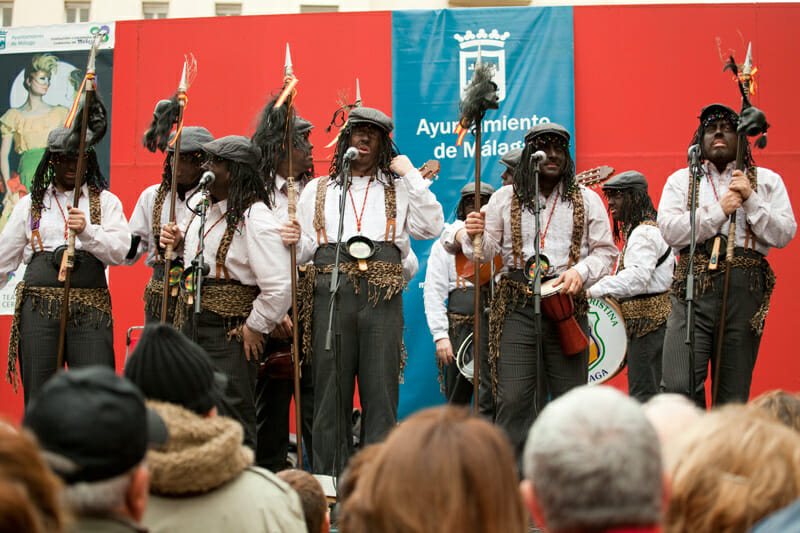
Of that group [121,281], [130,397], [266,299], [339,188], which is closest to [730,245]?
[339,188]

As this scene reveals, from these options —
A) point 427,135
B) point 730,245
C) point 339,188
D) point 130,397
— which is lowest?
point 130,397

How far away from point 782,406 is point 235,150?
12.5ft

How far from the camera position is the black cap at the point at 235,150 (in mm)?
5441

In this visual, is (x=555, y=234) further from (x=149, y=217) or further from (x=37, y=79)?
(x=37, y=79)

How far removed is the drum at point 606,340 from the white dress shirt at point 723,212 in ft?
6.41

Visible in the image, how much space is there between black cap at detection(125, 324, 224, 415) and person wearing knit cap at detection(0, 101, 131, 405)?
→ 10.2 feet

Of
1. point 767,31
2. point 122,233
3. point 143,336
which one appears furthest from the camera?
point 767,31

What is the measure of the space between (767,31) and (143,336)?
7.68 meters

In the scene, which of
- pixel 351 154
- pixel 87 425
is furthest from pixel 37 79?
pixel 87 425

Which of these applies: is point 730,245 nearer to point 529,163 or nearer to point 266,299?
point 529,163

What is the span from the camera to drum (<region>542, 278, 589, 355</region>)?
506 cm

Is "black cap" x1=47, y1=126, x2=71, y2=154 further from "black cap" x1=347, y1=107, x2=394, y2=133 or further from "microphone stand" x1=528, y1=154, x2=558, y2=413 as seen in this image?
"microphone stand" x1=528, y1=154, x2=558, y2=413

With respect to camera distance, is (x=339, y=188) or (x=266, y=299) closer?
(x=266, y=299)

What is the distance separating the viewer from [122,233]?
228 inches
